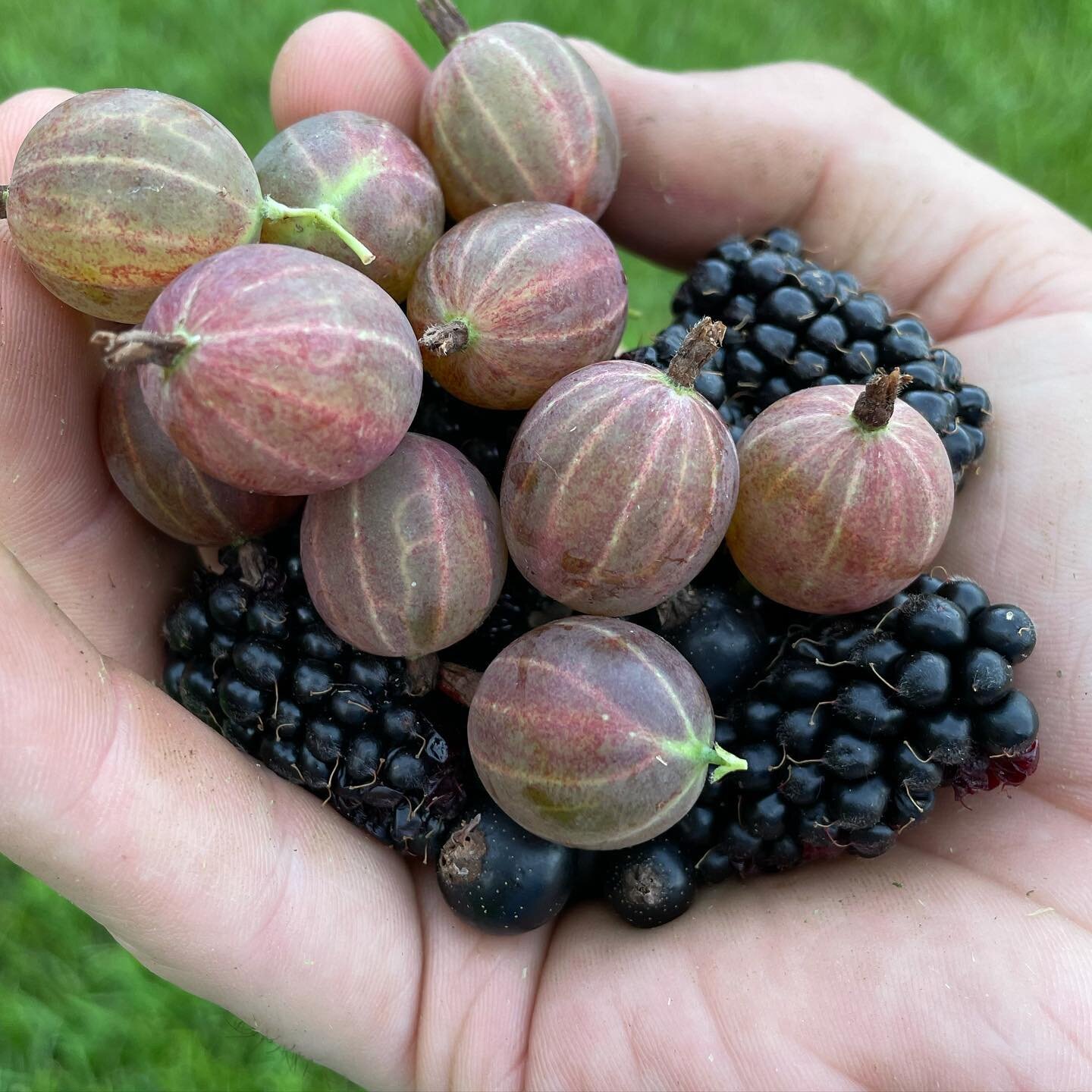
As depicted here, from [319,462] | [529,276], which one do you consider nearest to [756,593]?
[529,276]

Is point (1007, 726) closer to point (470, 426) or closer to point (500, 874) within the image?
point (500, 874)

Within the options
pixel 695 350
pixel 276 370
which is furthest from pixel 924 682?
pixel 276 370

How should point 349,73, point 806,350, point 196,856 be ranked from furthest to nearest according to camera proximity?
point 349,73 < point 806,350 < point 196,856

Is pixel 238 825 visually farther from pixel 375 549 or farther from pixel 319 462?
pixel 319 462

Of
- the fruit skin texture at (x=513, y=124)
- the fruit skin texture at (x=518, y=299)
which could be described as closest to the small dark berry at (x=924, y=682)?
the fruit skin texture at (x=518, y=299)

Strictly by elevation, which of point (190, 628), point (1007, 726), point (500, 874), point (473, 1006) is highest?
point (1007, 726)

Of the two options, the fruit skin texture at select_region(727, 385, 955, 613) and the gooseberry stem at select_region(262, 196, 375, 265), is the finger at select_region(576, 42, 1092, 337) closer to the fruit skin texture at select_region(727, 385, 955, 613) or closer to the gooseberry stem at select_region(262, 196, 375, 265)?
the fruit skin texture at select_region(727, 385, 955, 613)
